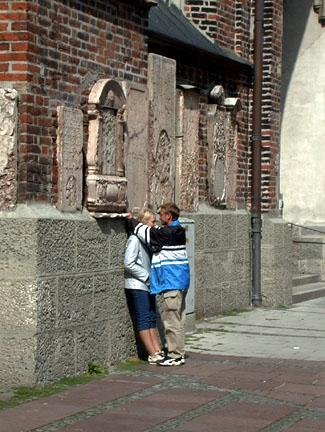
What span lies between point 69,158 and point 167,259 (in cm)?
143

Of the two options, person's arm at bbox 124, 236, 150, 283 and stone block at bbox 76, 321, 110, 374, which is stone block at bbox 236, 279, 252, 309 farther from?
stone block at bbox 76, 321, 110, 374

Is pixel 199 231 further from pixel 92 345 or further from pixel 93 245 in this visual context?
pixel 92 345

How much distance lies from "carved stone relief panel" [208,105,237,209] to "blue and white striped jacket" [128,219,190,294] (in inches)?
160

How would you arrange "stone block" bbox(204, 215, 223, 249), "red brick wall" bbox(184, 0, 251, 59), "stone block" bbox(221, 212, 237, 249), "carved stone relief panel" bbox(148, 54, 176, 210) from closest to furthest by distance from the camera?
"carved stone relief panel" bbox(148, 54, 176, 210)
"stone block" bbox(204, 215, 223, 249)
"stone block" bbox(221, 212, 237, 249)
"red brick wall" bbox(184, 0, 251, 59)

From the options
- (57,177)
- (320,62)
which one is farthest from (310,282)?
(57,177)

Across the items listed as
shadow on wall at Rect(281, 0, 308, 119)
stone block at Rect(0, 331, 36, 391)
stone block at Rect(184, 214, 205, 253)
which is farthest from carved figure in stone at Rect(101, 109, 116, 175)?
shadow on wall at Rect(281, 0, 308, 119)

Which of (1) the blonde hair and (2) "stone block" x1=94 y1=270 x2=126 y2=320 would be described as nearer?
(2) "stone block" x1=94 y1=270 x2=126 y2=320

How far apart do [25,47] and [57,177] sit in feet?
3.92

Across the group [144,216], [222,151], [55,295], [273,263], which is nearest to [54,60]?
[144,216]

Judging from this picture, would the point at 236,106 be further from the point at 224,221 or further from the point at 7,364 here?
the point at 7,364

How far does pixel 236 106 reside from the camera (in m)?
15.2

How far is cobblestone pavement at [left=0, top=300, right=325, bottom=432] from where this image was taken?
7914 mm

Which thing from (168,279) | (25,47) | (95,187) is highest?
(25,47)

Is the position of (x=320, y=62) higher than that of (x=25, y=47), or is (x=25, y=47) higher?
(x=320, y=62)
